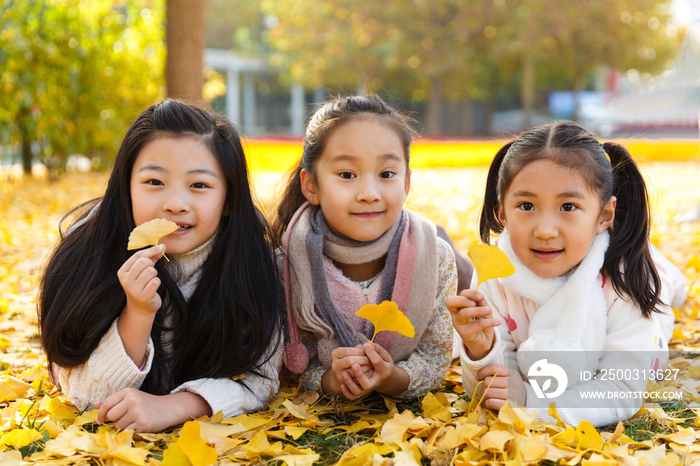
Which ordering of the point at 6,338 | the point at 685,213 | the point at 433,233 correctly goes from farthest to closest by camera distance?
the point at 685,213 → the point at 6,338 → the point at 433,233

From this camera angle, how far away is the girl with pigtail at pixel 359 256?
6.61 ft

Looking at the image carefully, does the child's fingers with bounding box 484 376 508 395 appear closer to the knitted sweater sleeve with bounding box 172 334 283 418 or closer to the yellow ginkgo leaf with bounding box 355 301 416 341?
the yellow ginkgo leaf with bounding box 355 301 416 341

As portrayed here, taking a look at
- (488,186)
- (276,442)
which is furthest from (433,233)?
(276,442)

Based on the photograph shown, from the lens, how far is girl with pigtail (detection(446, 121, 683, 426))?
1.86 m

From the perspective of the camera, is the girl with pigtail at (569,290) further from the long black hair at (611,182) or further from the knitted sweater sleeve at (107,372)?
the knitted sweater sleeve at (107,372)

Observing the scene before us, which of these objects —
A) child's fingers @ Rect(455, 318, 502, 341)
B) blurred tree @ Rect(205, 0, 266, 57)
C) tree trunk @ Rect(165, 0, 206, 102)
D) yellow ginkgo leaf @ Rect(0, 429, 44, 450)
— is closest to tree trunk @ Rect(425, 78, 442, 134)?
blurred tree @ Rect(205, 0, 266, 57)

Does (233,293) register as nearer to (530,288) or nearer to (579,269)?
(530,288)

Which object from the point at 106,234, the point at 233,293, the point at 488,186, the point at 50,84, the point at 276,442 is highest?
the point at 50,84

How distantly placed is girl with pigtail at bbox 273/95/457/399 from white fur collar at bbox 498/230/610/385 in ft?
1.00

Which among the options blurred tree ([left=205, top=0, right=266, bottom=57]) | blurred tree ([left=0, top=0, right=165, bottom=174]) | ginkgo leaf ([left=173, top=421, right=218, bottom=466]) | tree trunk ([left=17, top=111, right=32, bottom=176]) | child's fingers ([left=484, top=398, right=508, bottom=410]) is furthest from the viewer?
blurred tree ([left=205, top=0, right=266, bottom=57])

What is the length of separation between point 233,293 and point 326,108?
0.73 m

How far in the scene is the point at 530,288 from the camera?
1986mm

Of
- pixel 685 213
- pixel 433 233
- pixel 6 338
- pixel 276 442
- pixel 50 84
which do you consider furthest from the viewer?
pixel 50 84

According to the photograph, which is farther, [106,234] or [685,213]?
[685,213]
